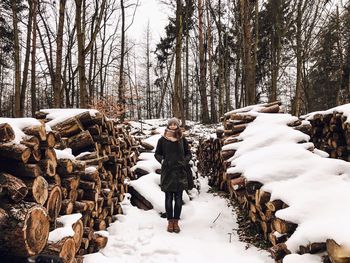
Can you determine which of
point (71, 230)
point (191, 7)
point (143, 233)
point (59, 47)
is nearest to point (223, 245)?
point (143, 233)

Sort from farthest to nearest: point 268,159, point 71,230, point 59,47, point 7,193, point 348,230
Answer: point 59,47 → point 268,159 → point 71,230 → point 7,193 → point 348,230

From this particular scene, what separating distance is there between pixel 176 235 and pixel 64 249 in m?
2.31

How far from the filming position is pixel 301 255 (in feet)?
9.73

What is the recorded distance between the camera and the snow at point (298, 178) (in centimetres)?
301

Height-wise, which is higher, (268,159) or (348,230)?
(268,159)

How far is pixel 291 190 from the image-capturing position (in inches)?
150

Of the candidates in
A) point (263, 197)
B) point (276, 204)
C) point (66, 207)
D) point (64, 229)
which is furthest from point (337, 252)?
point (66, 207)

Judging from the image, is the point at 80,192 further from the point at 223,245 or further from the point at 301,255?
the point at 301,255

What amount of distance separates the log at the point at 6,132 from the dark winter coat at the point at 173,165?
3.07 m

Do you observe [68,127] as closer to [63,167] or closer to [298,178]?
[63,167]

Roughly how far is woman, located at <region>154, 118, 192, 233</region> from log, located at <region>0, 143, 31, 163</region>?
2907mm

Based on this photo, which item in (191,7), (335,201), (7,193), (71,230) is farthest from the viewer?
(191,7)

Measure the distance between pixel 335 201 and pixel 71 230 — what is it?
2.87 m

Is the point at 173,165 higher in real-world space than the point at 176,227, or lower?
higher
